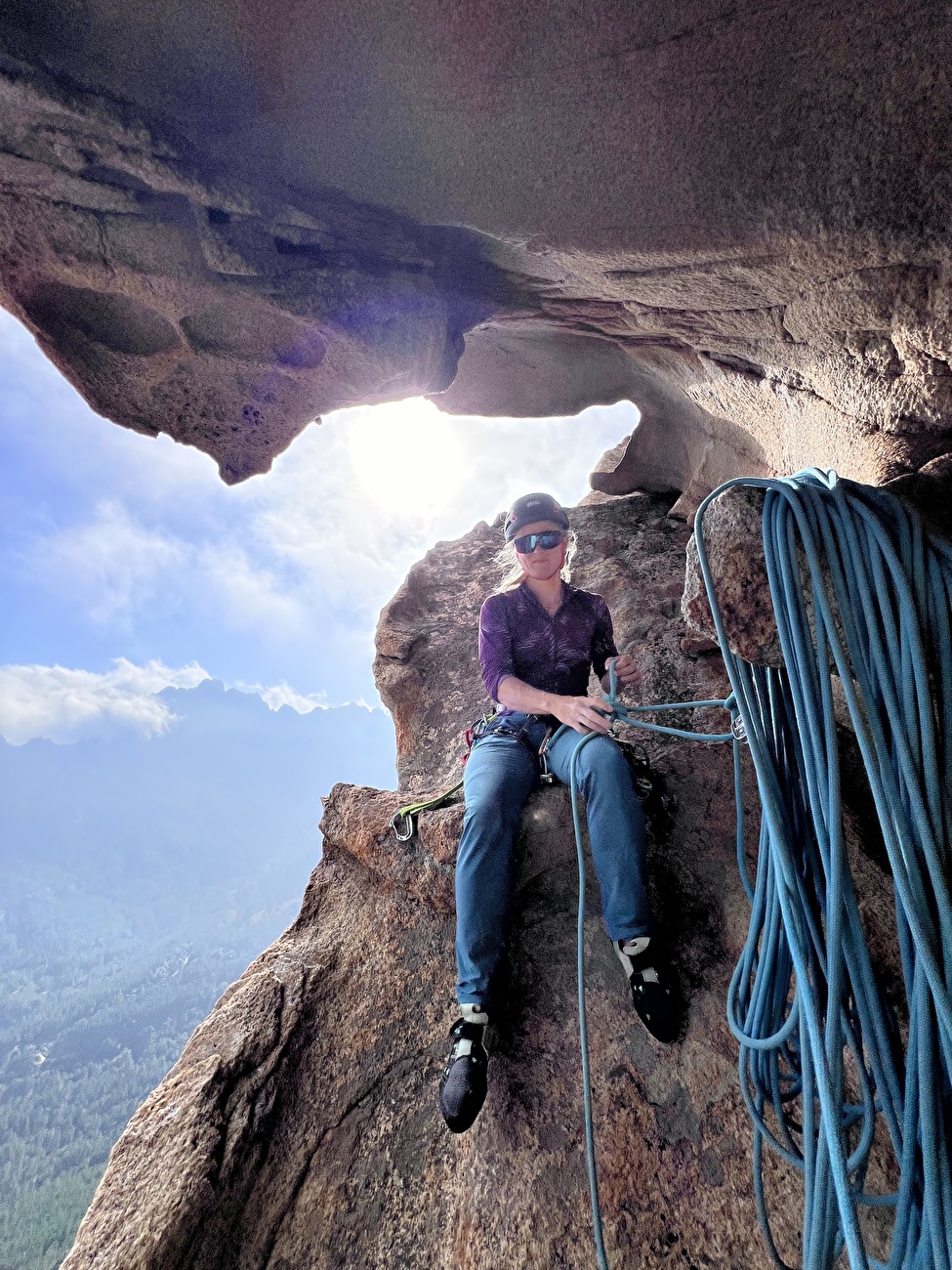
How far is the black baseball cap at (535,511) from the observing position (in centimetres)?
304

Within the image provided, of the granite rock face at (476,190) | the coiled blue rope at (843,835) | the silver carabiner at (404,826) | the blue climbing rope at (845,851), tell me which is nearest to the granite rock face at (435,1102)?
the silver carabiner at (404,826)

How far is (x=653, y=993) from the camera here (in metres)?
2.06

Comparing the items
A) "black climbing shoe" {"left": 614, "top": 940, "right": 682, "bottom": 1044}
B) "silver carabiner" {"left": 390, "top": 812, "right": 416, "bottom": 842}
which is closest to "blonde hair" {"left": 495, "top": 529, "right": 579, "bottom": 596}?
"silver carabiner" {"left": 390, "top": 812, "right": 416, "bottom": 842}

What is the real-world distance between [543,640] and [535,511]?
2.14ft

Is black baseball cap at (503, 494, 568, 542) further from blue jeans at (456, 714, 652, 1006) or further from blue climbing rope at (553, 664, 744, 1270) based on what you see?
blue jeans at (456, 714, 652, 1006)

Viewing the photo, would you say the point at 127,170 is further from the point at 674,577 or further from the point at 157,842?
the point at 157,842

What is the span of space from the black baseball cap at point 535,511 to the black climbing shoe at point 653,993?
74.9 inches

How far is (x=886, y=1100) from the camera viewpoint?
1.38 metres

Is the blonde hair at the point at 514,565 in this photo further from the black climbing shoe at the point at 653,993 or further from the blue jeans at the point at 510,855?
the black climbing shoe at the point at 653,993

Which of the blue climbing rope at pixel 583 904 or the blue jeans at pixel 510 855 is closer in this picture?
the blue climbing rope at pixel 583 904

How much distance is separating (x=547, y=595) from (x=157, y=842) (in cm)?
19613

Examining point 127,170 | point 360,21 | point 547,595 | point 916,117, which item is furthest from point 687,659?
point 127,170

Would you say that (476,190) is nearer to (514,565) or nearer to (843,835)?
(843,835)

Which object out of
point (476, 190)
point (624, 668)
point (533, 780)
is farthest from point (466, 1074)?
point (476, 190)
